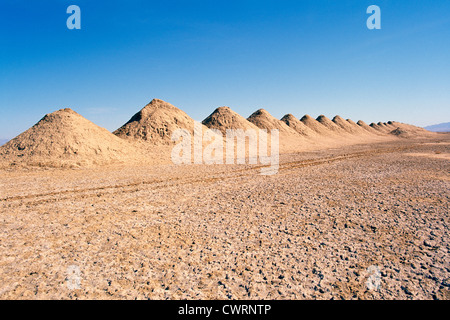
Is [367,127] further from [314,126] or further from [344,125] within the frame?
[314,126]

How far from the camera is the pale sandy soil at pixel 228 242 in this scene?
4703 millimetres

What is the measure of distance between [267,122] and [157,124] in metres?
35.6

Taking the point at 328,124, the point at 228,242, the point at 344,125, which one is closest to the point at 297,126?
the point at 328,124

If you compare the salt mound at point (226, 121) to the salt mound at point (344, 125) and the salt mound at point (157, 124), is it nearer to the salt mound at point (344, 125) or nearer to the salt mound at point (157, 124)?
the salt mound at point (157, 124)

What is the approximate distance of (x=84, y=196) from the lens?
1149cm

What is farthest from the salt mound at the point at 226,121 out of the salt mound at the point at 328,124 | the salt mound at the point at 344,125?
the salt mound at the point at 344,125

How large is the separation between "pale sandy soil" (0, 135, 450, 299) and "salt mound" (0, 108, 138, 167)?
10.4 metres

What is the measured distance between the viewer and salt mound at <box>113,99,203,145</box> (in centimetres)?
3472

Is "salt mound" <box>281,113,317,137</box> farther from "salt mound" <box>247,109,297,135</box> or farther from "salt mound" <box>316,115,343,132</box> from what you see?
"salt mound" <box>316,115,343,132</box>

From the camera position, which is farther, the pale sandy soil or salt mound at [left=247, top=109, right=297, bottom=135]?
salt mound at [left=247, top=109, right=297, bottom=135]

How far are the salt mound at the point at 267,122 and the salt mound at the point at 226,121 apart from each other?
10.2m

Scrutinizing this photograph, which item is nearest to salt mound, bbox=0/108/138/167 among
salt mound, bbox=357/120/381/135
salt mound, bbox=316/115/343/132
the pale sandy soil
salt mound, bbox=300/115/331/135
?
the pale sandy soil

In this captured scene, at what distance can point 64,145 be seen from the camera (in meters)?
23.6
